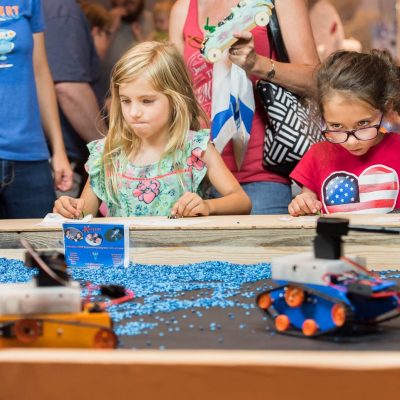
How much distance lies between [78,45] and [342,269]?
89.5 inches

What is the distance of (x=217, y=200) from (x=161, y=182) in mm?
195

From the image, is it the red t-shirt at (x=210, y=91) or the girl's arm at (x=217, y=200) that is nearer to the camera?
the girl's arm at (x=217, y=200)

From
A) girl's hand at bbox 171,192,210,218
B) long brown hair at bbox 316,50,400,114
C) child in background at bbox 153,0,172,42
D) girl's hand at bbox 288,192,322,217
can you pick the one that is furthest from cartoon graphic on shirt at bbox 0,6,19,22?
child in background at bbox 153,0,172,42

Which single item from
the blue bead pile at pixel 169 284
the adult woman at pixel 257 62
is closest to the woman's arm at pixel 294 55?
the adult woman at pixel 257 62

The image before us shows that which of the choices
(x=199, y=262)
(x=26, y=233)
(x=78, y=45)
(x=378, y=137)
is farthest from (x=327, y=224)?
(x=78, y=45)

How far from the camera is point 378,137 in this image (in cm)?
233

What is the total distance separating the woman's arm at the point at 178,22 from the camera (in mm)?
2689

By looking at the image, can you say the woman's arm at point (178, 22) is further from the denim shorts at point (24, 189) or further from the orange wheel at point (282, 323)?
the orange wheel at point (282, 323)

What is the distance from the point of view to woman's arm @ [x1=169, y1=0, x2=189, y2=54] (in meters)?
2.69

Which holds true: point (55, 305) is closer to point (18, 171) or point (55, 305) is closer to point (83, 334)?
point (83, 334)

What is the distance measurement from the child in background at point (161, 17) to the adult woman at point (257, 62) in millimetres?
1804

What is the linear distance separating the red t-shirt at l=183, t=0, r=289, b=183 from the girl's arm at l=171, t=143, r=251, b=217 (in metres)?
0.14

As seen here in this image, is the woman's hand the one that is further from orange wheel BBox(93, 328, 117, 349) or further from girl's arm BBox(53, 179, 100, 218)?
orange wheel BBox(93, 328, 117, 349)

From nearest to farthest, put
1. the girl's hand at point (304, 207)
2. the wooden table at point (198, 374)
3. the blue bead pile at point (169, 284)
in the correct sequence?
the wooden table at point (198, 374) < the blue bead pile at point (169, 284) < the girl's hand at point (304, 207)
